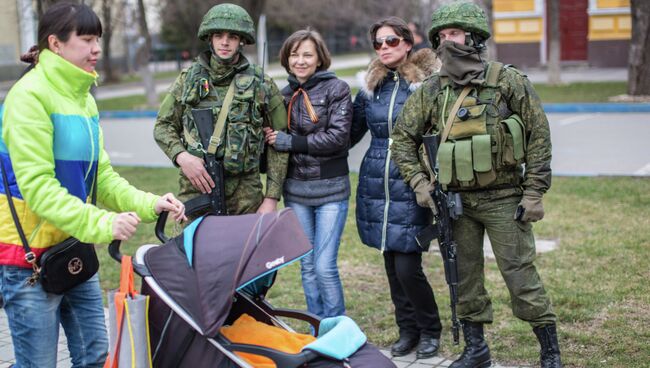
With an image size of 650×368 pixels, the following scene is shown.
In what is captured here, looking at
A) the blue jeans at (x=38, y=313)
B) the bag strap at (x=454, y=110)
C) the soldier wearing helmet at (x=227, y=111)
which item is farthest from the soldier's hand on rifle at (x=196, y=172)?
the bag strap at (x=454, y=110)

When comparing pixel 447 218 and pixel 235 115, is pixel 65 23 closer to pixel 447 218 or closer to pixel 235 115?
pixel 235 115

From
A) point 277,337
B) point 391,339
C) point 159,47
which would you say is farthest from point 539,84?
point 159,47

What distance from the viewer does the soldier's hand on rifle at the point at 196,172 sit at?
4844mm

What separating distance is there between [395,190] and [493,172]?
2.53ft

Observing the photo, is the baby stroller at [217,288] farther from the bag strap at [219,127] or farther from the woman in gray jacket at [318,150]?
the woman in gray jacket at [318,150]

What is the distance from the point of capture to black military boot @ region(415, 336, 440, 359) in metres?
5.17

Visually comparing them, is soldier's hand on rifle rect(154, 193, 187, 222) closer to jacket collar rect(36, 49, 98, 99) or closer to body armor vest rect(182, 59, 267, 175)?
jacket collar rect(36, 49, 98, 99)

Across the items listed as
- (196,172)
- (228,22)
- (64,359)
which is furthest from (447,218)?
(64,359)

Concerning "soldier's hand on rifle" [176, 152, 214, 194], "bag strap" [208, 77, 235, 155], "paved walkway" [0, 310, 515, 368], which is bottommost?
"paved walkway" [0, 310, 515, 368]

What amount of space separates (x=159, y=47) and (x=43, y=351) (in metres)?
46.7

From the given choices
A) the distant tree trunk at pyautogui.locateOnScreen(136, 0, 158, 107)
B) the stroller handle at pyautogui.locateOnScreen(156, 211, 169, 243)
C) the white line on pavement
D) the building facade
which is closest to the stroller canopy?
the stroller handle at pyautogui.locateOnScreen(156, 211, 169, 243)

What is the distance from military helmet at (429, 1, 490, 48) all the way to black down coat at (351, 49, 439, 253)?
1.98ft

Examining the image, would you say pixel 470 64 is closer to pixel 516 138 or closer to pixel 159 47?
pixel 516 138

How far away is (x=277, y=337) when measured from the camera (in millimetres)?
3484
